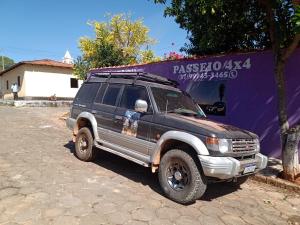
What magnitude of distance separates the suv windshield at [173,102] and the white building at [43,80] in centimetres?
2659

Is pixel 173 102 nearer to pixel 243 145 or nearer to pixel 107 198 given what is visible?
pixel 243 145

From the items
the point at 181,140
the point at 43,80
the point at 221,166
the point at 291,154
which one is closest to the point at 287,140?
the point at 291,154

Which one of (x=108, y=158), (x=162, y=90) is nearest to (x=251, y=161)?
(x=162, y=90)

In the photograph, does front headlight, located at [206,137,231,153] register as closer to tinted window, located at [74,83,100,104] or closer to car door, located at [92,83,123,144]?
car door, located at [92,83,123,144]

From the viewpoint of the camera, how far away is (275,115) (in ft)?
28.7

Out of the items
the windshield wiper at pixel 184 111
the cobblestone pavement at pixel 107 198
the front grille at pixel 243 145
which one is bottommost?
the cobblestone pavement at pixel 107 198

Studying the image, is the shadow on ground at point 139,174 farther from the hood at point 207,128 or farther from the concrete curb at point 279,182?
the hood at point 207,128

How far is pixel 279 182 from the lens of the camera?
6.90 m

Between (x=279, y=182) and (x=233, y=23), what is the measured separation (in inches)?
209

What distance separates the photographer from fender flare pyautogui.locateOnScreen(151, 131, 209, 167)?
5.27 m

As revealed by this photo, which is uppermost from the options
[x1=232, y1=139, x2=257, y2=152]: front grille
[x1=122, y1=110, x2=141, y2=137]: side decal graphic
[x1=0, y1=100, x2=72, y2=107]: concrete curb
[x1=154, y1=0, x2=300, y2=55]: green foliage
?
[x1=154, y1=0, x2=300, y2=55]: green foliage

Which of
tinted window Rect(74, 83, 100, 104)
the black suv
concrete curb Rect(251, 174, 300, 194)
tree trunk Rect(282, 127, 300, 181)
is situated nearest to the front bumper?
the black suv

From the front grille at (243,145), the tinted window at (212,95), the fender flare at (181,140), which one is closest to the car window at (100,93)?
the fender flare at (181,140)

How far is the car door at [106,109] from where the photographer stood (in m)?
7.02
